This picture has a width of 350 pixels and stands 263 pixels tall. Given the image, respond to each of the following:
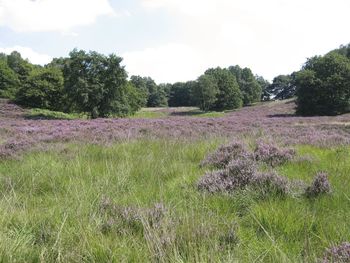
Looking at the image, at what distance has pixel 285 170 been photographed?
6426 mm

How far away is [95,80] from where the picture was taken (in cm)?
4312

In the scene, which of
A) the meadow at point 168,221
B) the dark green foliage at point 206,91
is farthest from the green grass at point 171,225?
the dark green foliage at point 206,91

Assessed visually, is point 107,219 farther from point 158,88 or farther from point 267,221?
point 158,88

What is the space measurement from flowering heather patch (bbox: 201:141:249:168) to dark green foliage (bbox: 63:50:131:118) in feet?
118

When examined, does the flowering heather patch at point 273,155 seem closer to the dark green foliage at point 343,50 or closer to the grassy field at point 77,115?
the grassy field at point 77,115

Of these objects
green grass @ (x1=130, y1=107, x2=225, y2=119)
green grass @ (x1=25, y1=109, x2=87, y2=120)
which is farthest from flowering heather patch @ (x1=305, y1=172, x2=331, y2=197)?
green grass @ (x1=130, y1=107, x2=225, y2=119)

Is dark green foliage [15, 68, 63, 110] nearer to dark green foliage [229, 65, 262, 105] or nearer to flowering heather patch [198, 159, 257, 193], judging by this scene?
flowering heather patch [198, 159, 257, 193]

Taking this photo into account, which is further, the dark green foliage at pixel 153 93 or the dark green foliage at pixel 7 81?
the dark green foliage at pixel 153 93

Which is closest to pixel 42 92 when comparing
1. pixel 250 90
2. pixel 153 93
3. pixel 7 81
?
pixel 7 81

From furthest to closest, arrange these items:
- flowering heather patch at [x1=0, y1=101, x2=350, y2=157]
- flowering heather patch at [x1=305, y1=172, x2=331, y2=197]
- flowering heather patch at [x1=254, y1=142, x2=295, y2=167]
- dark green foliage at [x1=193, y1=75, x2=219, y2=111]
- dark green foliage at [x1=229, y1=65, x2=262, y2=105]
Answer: dark green foliage at [x1=229, y1=65, x2=262, y2=105]
dark green foliage at [x1=193, y1=75, x2=219, y2=111]
flowering heather patch at [x1=0, y1=101, x2=350, y2=157]
flowering heather patch at [x1=254, y1=142, x2=295, y2=167]
flowering heather patch at [x1=305, y1=172, x2=331, y2=197]

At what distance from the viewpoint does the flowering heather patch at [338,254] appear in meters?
2.87

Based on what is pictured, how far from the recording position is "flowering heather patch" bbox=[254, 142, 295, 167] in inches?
280

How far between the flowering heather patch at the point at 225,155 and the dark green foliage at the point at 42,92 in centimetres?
5203

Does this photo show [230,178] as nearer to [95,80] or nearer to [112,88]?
[95,80]
